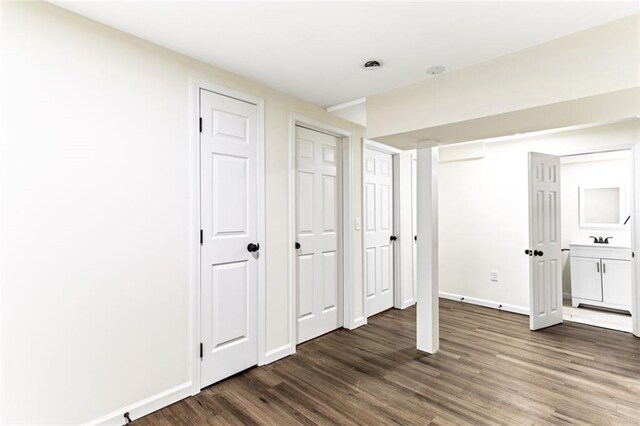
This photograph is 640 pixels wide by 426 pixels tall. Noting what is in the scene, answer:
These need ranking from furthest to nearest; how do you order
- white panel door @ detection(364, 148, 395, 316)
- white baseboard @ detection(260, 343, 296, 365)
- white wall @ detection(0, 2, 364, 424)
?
white panel door @ detection(364, 148, 395, 316)
white baseboard @ detection(260, 343, 296, 365)
white wall @ detection(0, 2, 364, 424)

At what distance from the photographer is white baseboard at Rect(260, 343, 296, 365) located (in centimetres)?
281

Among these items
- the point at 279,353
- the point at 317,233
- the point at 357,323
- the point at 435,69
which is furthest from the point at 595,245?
the point at 279,353

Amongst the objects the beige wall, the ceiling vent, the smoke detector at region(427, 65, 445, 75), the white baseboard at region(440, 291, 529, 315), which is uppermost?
the ceiling vent

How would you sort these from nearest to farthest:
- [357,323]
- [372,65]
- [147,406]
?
[147,406] < [372,65] < [357,323]

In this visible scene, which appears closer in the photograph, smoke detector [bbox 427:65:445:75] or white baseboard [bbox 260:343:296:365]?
smoke detector [bbox 427:65:445:75]

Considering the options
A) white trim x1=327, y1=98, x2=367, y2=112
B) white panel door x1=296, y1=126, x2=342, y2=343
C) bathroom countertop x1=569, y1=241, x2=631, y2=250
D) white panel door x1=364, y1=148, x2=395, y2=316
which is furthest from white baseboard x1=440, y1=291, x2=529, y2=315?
white trim x1=327, y1=98, x2=367, y2=112

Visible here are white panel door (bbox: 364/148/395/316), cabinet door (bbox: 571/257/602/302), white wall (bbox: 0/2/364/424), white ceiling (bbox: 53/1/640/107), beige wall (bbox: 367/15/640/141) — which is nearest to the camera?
white wall (bbox: 0/2/364/424)

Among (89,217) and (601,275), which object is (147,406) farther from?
(601,275)

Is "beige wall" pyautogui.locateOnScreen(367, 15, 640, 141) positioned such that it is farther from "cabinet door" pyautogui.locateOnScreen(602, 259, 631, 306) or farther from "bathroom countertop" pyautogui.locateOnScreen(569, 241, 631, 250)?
"cabinet door" pyautogui.locateOnScreen(602, 259, 631, 306)

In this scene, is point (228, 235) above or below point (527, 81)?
below

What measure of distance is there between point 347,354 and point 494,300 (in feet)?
8.65

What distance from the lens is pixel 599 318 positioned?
4082 millimetres

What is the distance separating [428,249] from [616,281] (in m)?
3.19

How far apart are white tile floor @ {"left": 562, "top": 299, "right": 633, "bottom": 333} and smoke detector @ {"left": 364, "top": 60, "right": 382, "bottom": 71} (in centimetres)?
396
